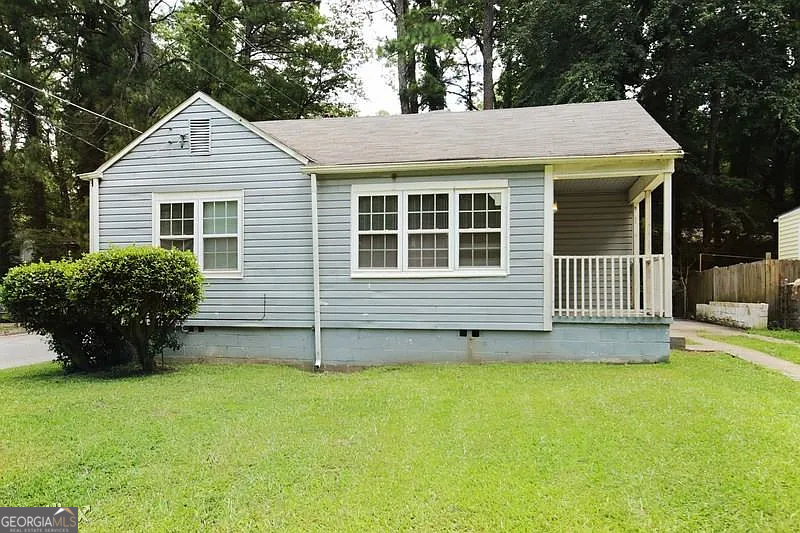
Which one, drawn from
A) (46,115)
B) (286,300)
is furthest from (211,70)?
(286,300)

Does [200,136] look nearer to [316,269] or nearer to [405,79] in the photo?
[316,269]

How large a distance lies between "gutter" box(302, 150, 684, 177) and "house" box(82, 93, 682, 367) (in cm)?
3

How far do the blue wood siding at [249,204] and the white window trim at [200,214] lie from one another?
0.08 metres

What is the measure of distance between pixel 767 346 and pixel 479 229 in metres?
6.08

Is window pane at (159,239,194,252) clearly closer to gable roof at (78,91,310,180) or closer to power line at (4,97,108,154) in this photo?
gable roof at (78,91,310,180)

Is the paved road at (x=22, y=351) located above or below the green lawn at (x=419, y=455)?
below

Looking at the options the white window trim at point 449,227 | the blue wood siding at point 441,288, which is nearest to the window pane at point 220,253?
the blue wood siding at point 441,288

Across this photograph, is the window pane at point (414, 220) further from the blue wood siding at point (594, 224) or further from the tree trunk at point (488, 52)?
the tree trunk at point (488, 52)

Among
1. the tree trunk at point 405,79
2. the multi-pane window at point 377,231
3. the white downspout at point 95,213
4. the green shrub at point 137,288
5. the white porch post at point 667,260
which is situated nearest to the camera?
the green shrub at point 137,288

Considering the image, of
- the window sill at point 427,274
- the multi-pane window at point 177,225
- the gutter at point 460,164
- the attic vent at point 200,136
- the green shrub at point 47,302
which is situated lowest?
the green shrub at point 47,302

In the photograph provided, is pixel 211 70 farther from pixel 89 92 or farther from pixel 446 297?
pixel 446 297

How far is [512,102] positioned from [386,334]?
860 inches

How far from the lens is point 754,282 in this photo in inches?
547

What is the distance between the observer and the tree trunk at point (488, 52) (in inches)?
910
